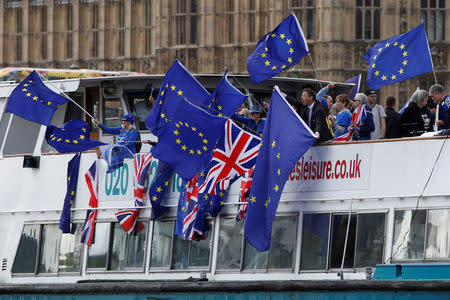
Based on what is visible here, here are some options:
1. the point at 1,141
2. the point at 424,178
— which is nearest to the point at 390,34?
the point at 1,141

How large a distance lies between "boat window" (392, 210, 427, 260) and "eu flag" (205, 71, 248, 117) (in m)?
2.33

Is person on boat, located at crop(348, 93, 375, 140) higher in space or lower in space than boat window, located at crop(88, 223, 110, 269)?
higher

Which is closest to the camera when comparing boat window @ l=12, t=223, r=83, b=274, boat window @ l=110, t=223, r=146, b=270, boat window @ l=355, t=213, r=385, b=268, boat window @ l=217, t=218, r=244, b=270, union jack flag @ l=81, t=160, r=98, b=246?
boat window @ l=355, t=213, r=385, b=268

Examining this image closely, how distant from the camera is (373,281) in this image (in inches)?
572

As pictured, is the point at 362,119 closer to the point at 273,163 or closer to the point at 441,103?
the point at 441,103

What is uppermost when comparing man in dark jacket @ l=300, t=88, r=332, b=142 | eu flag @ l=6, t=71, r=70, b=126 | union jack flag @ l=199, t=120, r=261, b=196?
eu flag @ l=6, t=71, r=70, b=126

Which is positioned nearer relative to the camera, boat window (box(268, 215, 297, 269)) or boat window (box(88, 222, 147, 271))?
boat window (box(268, 215, 297, 269))

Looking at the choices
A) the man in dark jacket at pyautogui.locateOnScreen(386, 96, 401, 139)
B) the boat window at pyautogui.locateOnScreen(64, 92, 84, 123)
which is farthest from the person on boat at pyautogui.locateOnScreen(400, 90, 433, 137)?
the boat window at pyautogui.locateOnScreen(64, 92, 84, 123)

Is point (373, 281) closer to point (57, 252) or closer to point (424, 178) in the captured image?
point (424, 178)

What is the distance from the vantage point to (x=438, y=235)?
1457 cm

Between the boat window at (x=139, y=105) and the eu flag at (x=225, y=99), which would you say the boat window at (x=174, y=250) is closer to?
the eu flag at (x=225, y=99)

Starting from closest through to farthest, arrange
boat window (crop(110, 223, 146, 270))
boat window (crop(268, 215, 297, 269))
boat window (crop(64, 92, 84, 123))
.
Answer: boat window (crop(268, 215, 297, 269)), boat window (crop(110, 223, 146, 270)), boat window (crop(64, 92, 84, 123))

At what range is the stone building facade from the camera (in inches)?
2194

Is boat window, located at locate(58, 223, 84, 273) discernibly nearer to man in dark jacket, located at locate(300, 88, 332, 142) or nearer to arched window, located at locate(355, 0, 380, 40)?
man in dark jacket, located at locate(300, 88, 332, 142)
